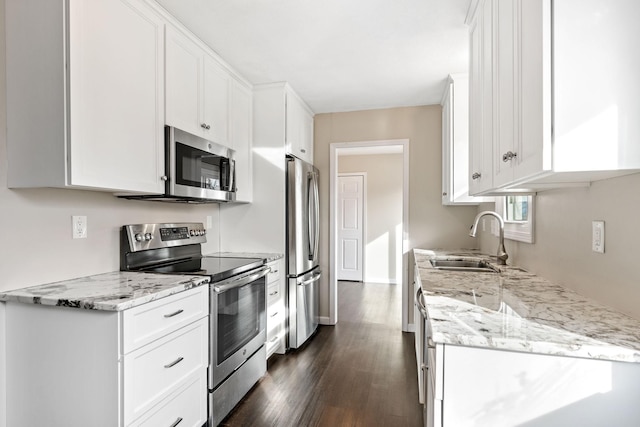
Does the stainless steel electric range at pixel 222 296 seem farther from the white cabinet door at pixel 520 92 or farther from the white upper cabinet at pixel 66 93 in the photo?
the white cabinet door at pixel 520 92

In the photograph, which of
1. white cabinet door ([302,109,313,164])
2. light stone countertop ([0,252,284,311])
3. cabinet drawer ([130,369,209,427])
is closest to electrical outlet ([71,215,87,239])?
light stone countertop ([0,252,284,311])

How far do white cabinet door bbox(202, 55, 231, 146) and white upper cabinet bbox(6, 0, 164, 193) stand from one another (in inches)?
28.5

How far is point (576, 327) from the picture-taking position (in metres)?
0.99

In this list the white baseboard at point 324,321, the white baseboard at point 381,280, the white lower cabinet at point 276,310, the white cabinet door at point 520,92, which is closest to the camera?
the white cabinet door at point 520,92

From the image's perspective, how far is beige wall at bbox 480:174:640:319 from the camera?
107 centimetres

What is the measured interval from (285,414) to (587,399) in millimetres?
1699

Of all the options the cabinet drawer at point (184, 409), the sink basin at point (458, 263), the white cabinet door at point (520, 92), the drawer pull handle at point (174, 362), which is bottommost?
the cabinet drawer at point (184, 409)

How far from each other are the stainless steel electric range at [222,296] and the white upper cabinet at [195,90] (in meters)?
0.72

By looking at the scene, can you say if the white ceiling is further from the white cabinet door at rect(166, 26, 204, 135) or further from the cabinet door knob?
the cabinet door knob

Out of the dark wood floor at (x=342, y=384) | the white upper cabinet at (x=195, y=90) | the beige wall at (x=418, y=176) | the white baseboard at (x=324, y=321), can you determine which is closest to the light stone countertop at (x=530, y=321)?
the dark wood floor at (x=342, y=384)

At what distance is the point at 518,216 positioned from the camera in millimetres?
2250

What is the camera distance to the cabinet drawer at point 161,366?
135 cm

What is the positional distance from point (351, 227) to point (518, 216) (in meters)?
4.11

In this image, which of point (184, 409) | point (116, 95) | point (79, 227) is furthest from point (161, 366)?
point (116, 95)
